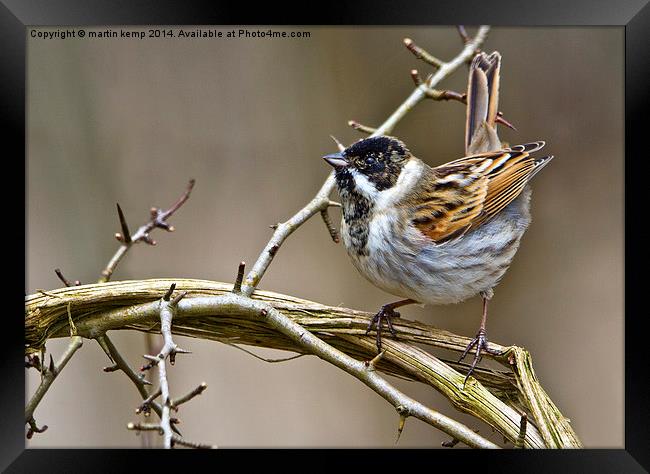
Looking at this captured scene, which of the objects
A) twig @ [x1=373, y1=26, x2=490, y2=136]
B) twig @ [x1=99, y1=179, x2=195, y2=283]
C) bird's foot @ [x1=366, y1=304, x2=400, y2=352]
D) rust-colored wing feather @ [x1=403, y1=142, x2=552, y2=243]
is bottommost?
bird's foot @ [x1=366, y1=304, x2=400, y2=352]

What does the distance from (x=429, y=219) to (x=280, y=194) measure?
205 cm

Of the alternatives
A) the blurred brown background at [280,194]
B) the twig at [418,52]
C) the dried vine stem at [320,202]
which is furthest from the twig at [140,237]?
the blurred brown background at [280,194]

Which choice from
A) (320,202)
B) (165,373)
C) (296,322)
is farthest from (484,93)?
(165,373)

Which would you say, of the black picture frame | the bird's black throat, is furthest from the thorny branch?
the bird's black throat

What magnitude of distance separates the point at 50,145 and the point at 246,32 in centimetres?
220

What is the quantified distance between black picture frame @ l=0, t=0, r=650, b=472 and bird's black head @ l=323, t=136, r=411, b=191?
560 millimetres

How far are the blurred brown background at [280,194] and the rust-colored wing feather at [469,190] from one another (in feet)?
2.29

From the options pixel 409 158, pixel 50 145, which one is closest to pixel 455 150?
pixel 409 158

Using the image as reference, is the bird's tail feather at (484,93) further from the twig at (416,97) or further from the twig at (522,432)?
the twig at (522,432)

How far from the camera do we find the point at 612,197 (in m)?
4.07

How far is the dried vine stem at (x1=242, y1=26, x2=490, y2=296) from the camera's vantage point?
2572 mm

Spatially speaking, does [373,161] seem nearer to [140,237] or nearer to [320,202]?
[320,202]

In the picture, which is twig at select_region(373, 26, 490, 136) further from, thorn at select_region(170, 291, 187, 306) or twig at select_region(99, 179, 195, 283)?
thorn at select_region(170, 291, 187, 306)
